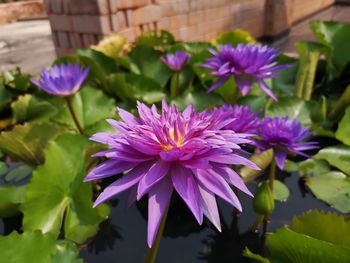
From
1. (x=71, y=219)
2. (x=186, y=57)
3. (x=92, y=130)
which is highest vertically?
(x=186, y=57)

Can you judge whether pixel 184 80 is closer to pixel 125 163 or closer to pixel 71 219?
pixel 71 219

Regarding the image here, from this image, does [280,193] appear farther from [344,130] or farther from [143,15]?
[143,15]

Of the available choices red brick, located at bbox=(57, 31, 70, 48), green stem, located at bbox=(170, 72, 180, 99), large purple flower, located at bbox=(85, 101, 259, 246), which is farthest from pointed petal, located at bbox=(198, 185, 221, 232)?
red brick, located at bbox=(57, 31, 70, 48)

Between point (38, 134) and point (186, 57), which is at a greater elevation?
point (186, 57)

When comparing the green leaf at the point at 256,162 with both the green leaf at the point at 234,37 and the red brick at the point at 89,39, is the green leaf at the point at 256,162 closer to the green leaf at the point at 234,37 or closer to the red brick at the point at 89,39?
the green leaf at the point at 234,37

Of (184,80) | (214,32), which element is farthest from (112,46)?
(214,32)

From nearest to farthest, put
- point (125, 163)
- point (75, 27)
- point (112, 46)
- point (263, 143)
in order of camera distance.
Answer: point (125, 163), point (263, 143), point (112, 46), point (75, 27)

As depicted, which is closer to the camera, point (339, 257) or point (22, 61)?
point (339, 257)

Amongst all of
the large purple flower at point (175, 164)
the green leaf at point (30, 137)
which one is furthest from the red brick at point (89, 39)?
the large purple flower at point (175, 164)
